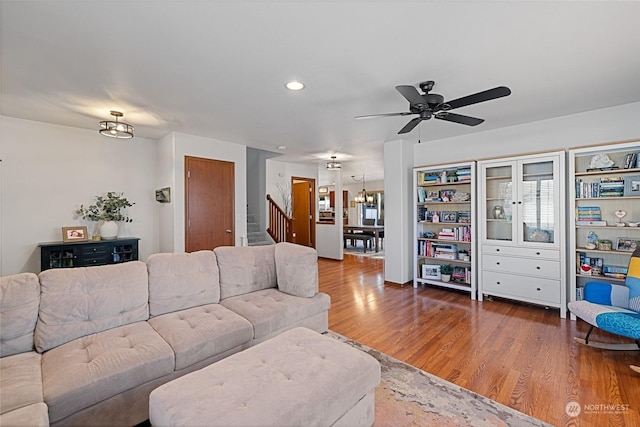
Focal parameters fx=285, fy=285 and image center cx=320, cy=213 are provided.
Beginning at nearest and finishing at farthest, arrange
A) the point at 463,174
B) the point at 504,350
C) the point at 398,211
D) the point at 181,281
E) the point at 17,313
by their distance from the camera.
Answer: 1. the point at 17,313
2. the point at 181,281
3. the point at 504,350
4. the point at 463,174
5. the point at 398,211

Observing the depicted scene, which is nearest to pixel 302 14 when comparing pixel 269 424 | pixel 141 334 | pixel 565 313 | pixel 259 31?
pixel 259 31

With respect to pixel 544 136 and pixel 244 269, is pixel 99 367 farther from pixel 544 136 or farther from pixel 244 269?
pixel 544 136

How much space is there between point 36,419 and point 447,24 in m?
3.02

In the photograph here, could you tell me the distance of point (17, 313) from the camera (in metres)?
1.74

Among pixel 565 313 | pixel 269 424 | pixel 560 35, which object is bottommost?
pixel 565 313

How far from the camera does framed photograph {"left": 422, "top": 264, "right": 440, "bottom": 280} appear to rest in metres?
4.75

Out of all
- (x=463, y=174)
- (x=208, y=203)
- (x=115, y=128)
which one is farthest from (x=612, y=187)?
(x=115, y=128)

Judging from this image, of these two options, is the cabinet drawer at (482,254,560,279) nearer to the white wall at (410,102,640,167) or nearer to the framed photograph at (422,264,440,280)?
the framed photograph at (422,264,440,280)

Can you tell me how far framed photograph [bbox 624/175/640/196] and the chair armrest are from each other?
116 centimetres

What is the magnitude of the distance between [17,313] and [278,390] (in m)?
1.71

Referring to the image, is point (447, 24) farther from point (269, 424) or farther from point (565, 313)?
point (565, 313)

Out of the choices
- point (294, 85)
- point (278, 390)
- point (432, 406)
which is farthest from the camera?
point (294, 85)

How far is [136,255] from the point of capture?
4.47 meters

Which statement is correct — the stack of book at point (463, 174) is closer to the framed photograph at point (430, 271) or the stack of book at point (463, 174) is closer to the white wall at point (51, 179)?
the framed photograph at point (430, 271)
